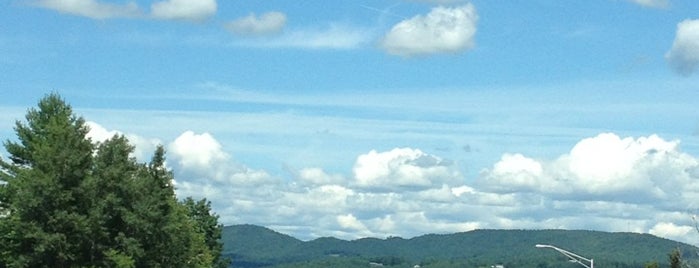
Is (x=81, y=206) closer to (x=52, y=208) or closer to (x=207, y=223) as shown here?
(x=52, y=208)

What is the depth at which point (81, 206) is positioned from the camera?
239 feet

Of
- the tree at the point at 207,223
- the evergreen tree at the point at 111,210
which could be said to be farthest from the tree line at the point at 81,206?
the tree at the point at 207,223

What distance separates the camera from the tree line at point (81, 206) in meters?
70.7

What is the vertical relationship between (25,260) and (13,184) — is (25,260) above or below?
below

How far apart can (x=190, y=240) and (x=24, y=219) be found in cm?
2145

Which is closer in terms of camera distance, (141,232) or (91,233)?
(91,233)

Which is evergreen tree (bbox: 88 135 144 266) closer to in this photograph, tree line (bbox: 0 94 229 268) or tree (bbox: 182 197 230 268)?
tree line (bbox: 0 94 229 268)

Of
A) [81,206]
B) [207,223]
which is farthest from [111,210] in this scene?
[207,223]

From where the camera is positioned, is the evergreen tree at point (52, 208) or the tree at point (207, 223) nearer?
the evergreen tree at point (52, 208)

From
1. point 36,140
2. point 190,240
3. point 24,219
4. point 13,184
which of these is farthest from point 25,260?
point 190,240

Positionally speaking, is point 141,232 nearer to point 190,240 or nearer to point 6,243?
point 6,243

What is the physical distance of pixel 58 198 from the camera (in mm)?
70812

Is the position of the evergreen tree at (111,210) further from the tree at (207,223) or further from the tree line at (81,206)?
the tree at (207,223)

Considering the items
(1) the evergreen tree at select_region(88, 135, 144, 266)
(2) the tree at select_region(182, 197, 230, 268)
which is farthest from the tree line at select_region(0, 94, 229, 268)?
(2) the tree at select_region(182, 197, 230, 268)
